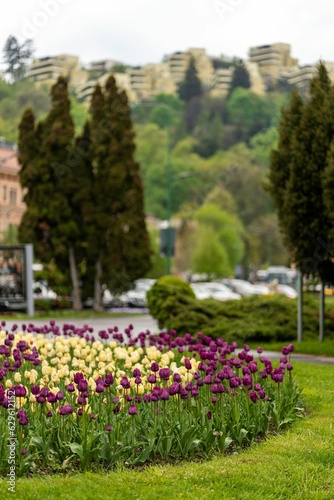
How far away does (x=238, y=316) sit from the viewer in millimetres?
24984

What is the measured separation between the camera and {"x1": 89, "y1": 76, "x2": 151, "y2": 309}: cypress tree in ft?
142

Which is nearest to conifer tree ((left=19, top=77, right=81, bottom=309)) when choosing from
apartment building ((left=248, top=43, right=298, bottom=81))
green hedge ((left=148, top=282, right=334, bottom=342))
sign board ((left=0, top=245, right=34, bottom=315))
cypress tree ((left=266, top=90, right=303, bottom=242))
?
sign board ((left=0, top=245, right=34, bottom=315))

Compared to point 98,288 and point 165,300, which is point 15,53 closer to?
point 98,288

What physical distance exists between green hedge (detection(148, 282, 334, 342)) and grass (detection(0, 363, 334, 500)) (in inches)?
518

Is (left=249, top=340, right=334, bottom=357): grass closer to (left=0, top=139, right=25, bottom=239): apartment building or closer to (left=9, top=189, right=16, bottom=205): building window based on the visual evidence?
(left=0, top=139, right=25, bottom=239): apartment building

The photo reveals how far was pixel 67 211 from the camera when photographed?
43156 millimetres

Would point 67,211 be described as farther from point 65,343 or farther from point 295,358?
point 65,343

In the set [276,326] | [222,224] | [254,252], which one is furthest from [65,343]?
[254,252]

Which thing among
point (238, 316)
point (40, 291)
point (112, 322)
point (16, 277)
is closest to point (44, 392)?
point (238, 316)

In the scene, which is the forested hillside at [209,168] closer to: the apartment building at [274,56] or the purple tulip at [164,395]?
the apartment building at [274,56]

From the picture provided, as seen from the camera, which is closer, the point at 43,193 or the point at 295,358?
the point at 295,358

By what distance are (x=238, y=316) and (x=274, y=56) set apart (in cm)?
15514

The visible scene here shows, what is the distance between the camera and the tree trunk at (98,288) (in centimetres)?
4412

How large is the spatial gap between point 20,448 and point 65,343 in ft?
20.7
